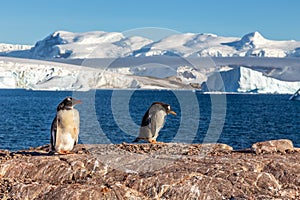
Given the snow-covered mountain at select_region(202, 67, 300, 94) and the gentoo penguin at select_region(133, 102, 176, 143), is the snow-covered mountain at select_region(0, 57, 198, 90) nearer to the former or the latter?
the snow-covered mountain at select_region(202, 67, 300, 94)

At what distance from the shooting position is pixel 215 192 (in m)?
9.48

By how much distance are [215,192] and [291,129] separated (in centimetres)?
4228

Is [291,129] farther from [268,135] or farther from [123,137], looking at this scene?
[123,137]

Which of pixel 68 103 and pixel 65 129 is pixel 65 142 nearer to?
pixel 65 129

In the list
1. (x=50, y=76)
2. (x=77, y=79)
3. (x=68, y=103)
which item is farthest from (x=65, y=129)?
(x=50, y=76)

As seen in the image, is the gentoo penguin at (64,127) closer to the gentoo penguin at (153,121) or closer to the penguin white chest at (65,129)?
the penguin white chest at (65,129)

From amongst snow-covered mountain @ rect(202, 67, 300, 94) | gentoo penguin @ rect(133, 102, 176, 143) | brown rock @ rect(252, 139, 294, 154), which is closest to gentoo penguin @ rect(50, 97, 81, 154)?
gentoo penguin @ rect(133, 102, 176, 143)

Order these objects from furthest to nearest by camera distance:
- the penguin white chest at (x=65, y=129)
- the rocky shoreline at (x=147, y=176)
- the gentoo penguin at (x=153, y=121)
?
1. the gentoo penguin at (x=153, y=121)
2. the penguin white chest at (x=65, y=129)
3. the rocky shoreline at (x=147, y=176)

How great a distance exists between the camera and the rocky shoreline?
31.0 ft

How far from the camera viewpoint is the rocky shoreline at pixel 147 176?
945cm

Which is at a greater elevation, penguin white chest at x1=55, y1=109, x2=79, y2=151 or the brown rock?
penguin white chest at x1=55, y1=109, x2=79, y2=151

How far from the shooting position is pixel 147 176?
396 inches

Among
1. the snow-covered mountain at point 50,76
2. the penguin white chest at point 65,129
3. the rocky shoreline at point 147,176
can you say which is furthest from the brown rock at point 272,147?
the snow-covered mountain at point 50,76

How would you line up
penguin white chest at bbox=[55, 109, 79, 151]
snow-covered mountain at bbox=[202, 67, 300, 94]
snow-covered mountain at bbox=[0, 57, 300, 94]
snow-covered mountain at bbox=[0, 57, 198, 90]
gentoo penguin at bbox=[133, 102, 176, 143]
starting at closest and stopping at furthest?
penguin white chest at bbox=[55, 109, 79, 151] → gentoo penguin at bbox=[133, 102, 176, 143] → snow-covered mountain at bbox=[202, 67, 300, 94] → snow-covered mountain at bbox=[0, 57, 300, 94] → snow-covered mountain at bbox=[0, 57, 198, 90]
